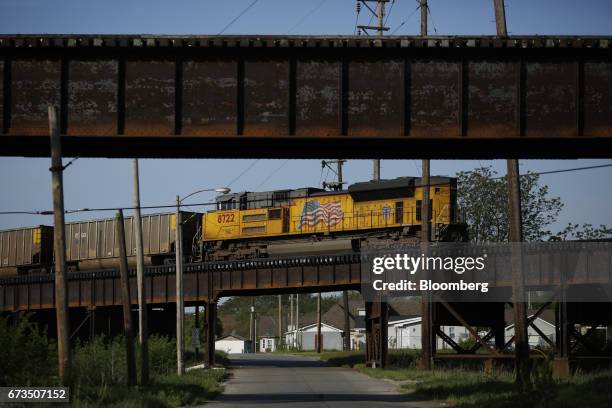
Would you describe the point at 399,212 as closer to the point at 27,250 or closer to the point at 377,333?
the point at 377,333

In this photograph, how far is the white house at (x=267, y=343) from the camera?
140 m

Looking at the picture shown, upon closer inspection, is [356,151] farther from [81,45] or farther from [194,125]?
[81,45]

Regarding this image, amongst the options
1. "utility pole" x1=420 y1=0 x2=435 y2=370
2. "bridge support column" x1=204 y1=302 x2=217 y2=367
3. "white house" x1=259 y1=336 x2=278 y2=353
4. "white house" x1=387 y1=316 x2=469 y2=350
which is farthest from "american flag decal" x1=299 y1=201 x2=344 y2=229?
"white house" x1=259 y1=336 x2=278 y2=353

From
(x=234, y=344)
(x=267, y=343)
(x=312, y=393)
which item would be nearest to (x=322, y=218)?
(x=312, y=393)

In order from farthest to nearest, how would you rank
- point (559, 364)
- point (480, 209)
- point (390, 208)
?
point (480, 209) < point (390, 208) < point (559, 364)

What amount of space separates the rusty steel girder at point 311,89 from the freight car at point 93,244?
31.3 m

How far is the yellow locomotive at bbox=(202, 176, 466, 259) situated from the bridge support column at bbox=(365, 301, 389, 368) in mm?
3657

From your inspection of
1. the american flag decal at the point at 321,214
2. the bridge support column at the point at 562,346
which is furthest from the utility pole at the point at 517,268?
the american flag decal at the point at 321,214

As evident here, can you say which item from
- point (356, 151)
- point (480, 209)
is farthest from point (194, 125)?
point (480, 209)

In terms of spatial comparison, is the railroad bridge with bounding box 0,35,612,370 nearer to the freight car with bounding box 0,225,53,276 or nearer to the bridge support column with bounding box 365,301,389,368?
the bridge support column with bounding box 365,301,389,368

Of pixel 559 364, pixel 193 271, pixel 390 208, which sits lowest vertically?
pixel 559 364

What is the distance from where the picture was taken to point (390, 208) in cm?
4678

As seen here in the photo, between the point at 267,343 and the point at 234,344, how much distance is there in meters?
5.76

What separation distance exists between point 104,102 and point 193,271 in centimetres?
2975
